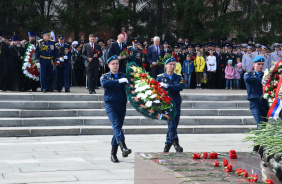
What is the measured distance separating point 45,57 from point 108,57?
11.1ft

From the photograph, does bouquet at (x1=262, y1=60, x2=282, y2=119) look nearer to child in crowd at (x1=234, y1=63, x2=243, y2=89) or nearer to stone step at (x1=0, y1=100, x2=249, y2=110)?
stone step at (x1=0, y1=100, x2=249, y2=110)

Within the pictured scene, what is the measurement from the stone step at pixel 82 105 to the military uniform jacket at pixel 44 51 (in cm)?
229

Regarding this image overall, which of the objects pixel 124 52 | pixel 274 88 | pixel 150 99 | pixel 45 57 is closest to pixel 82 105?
pixel 45 57

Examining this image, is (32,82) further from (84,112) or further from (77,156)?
(77,156)

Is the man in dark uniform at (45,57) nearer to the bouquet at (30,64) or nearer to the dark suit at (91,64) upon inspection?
the bouquet at (30,64)

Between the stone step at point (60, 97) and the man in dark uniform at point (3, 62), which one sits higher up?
the man in dark uniform at point (3, 62)

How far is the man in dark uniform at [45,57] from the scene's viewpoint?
56.1 feet

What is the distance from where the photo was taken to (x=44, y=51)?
17.1 metres

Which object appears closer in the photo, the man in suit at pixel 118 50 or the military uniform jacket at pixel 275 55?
the man in suit at pixel 118 50

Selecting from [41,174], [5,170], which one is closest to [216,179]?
[41,174]

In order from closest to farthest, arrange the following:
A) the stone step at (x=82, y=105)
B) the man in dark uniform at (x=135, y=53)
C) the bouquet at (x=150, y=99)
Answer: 1. the bouquet at (x=150, y=99)
2. the stone step at (x=82, y=105)
3. the man in dark uniform at (x=135, y=53)

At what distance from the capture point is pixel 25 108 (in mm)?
15125

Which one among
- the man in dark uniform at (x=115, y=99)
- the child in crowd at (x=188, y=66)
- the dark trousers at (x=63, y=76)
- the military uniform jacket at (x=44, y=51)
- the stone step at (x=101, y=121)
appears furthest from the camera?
the child in crowd at (x=188, y=66)

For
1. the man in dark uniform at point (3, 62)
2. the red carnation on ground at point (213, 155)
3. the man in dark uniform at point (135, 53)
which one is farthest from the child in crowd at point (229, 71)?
the red carnation on ground at point (213, 155)
